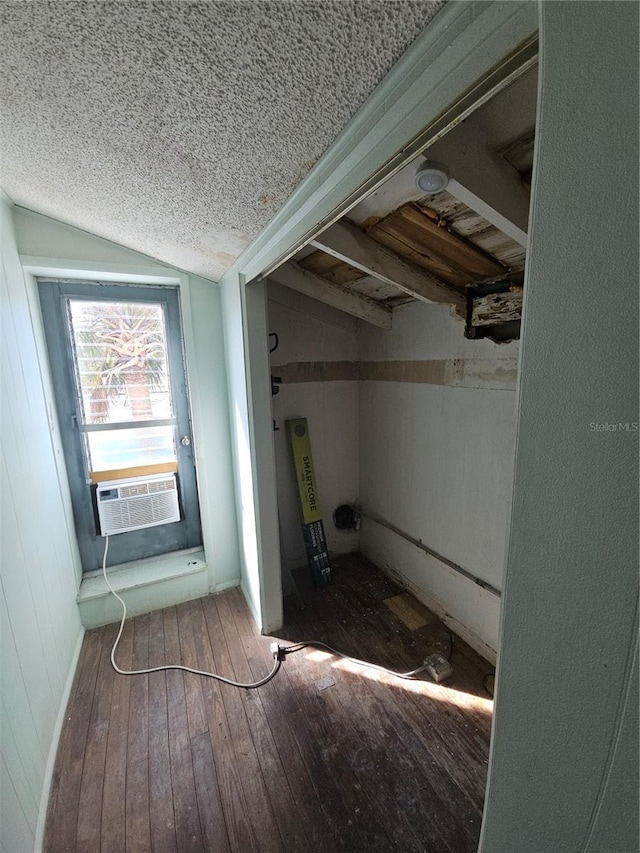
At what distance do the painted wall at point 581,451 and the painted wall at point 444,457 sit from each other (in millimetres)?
1283

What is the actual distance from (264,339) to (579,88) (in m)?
1.60

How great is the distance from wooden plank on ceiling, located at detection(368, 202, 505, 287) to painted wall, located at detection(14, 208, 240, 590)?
4.13 feet

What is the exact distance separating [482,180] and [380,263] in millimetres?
649

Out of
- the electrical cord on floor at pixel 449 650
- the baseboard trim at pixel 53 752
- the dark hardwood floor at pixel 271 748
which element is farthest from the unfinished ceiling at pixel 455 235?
the baseboard trim at pixel 53 752

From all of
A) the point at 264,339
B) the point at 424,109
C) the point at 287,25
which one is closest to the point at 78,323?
the point at 264,339

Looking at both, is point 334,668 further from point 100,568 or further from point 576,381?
point 576,381

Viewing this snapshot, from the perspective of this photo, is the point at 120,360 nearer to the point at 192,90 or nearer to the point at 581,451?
the point at 192,90

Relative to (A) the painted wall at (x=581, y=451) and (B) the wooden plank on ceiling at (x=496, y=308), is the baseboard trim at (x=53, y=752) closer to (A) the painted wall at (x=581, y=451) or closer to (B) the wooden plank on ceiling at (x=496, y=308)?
(A) the painted wall at (x=581, y=451)

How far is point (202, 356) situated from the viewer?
7.41 ft

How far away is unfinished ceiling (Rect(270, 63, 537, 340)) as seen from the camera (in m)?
0.91

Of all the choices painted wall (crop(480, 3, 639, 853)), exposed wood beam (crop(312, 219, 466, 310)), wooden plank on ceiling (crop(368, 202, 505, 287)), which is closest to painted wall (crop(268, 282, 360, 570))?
exposed wood beam (crop(312, 219, 466, 310))

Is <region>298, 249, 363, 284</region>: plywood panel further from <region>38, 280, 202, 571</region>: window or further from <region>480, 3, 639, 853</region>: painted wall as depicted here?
<region>480, 3, 639, 853</region>: painted wall

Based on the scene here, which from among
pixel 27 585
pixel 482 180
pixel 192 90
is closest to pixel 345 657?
pixel 27 585

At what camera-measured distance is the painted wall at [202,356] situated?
5.93ft
